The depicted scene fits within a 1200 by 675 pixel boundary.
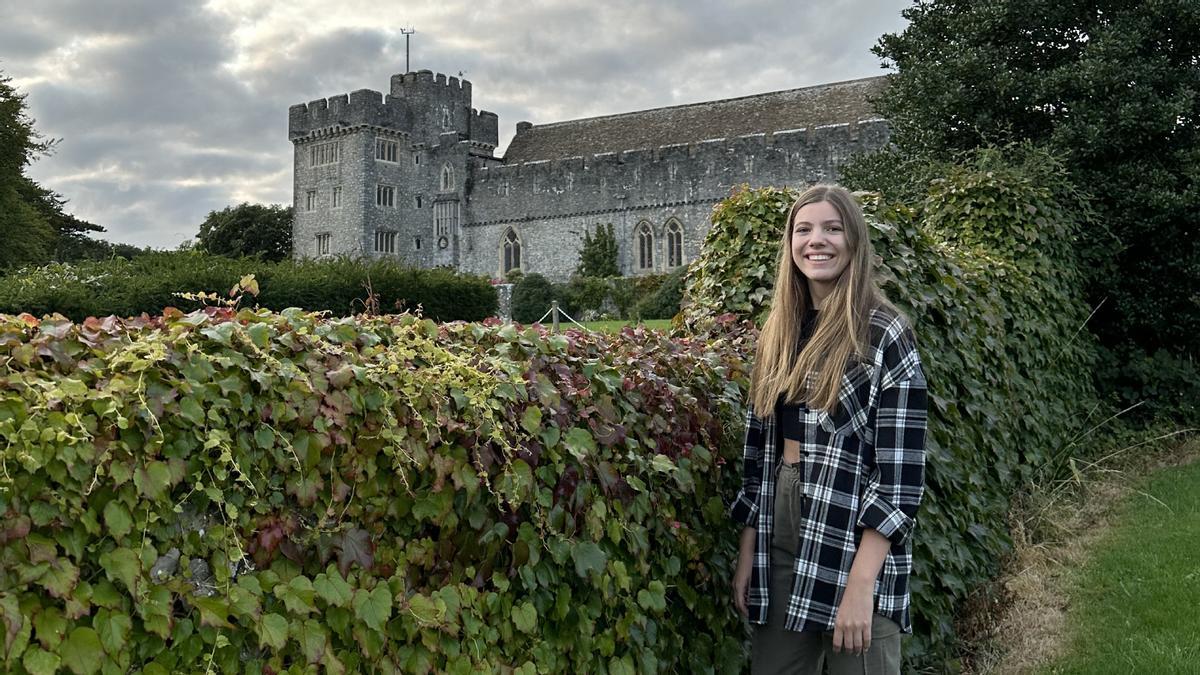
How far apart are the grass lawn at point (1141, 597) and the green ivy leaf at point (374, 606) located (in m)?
3.40

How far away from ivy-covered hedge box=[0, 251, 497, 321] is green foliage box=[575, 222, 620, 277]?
2082cm

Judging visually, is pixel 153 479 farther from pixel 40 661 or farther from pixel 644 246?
pixel 644 246

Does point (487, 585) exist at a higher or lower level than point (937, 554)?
higher

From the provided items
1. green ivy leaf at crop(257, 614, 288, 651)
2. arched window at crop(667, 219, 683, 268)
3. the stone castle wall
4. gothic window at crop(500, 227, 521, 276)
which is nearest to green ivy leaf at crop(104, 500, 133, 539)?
green ivy leaf at crop(257, 614, 288, 651)

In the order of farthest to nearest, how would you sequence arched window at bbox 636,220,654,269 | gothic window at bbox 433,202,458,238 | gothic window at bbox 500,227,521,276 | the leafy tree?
gothic window at bbox 433,202,458,238, gothic window at bbox 500,227,521,276, arched window at bbox 636,220,654,269, the leafy tree

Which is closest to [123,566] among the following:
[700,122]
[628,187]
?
[628,187]

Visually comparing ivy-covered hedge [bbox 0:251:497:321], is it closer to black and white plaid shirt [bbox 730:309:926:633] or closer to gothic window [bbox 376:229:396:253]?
black and white plaid shirt [bbox 730:309:926:633]

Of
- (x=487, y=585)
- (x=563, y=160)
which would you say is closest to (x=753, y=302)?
(x=487, y=585)

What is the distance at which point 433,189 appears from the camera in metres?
50.1

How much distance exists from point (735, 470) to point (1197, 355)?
913 cm

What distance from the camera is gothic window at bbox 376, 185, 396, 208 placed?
49.1 m

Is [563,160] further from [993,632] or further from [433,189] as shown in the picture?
[993,632]

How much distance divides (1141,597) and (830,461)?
345 cm

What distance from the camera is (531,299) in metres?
37.8
